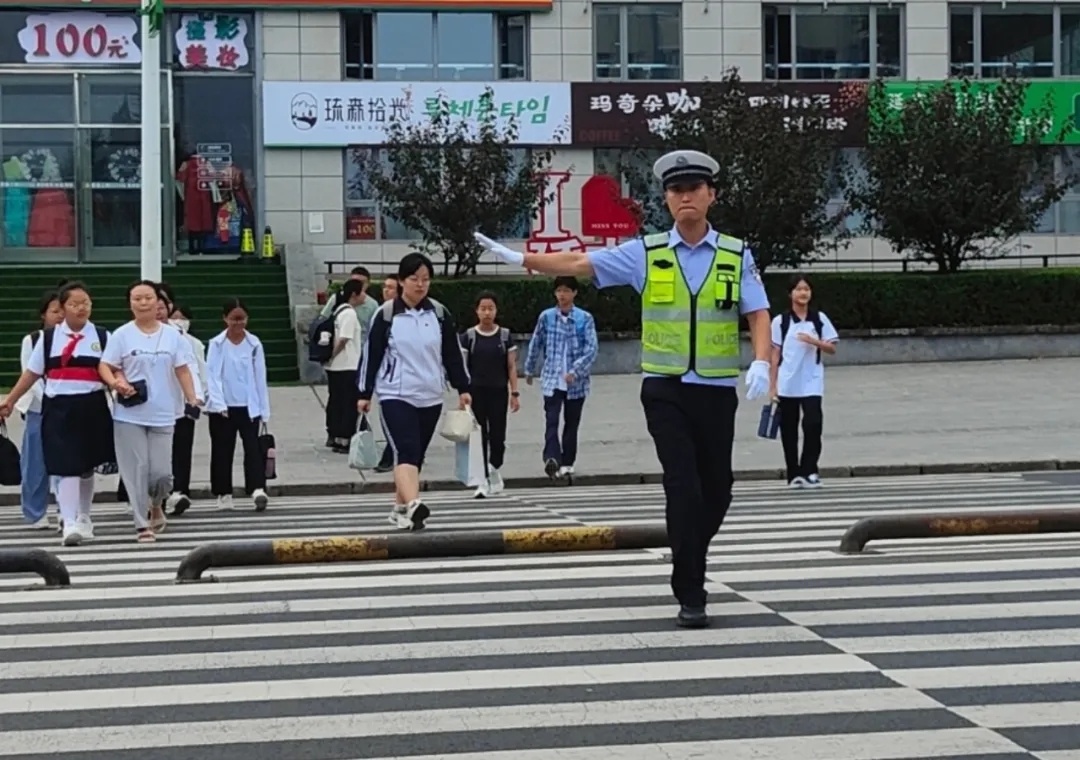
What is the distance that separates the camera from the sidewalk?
17625 mm

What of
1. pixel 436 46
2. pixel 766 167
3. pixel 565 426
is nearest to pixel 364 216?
pixel 436 46

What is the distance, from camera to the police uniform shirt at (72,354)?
11.6 metres

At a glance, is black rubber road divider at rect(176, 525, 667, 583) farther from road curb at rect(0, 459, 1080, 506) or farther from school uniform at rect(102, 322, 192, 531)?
road curb at rect(0, 459, 1080, 506)

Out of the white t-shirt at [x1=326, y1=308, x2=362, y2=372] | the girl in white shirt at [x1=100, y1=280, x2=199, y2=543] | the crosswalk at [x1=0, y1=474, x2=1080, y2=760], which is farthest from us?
the white t-shirt at [x1=326, y1=308, x2=362, y2=372]

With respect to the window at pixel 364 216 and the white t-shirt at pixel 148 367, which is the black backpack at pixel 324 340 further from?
the window at pixel 364 216

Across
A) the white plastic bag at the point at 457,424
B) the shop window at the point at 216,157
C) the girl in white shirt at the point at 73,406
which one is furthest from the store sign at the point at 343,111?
the girl in white shirt at the point at 73,406

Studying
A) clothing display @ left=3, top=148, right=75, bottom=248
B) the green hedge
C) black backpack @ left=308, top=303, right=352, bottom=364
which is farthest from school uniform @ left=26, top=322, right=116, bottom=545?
clothing display @ left=3, top=148, right=75, bottom=248

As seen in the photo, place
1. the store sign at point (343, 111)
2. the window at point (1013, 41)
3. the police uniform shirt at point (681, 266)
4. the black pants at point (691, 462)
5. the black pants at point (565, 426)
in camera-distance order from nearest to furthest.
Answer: the black pants at point (691, 462), the police uniform shirt at point (681, 266), the black pants at point (565, 426), the store sign at point (343, 111), the window at point (1013, 41)

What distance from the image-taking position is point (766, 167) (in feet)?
90.7

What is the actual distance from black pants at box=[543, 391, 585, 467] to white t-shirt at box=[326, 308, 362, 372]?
281 cm

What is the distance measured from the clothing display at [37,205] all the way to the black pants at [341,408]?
1613 centimetres

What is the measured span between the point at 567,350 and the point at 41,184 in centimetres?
2044

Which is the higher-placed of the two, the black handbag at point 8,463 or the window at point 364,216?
the window at point 364,216

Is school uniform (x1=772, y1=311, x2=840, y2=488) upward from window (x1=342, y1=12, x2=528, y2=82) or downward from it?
downward
